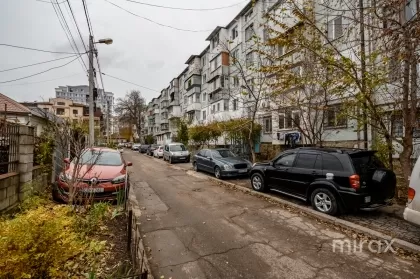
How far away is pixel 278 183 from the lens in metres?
8.03

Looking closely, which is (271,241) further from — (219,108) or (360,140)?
(219,108)

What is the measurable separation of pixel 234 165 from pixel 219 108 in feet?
66.2

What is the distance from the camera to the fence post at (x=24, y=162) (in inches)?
236

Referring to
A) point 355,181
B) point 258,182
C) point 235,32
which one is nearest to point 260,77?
point 258,182

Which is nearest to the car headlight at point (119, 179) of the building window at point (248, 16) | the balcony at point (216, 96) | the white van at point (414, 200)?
the white van at point (414, 200)

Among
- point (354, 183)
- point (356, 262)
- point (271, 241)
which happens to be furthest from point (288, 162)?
point (356, 262)

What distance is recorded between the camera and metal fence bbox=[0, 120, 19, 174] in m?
5.31

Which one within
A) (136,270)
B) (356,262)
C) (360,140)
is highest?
(360,140)

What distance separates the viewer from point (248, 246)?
177 inches

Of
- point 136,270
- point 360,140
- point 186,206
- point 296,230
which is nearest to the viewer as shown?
point 136,270

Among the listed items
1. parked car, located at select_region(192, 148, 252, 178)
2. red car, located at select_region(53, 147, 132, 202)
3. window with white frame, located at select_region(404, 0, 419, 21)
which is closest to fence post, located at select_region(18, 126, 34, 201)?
red car, located at select_region(53, 147, 132, 202)

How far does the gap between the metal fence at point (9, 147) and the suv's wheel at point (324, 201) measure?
7.91 metres

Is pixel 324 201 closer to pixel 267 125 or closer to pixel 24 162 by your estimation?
pixel 24 162

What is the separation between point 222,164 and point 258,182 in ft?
11.4
